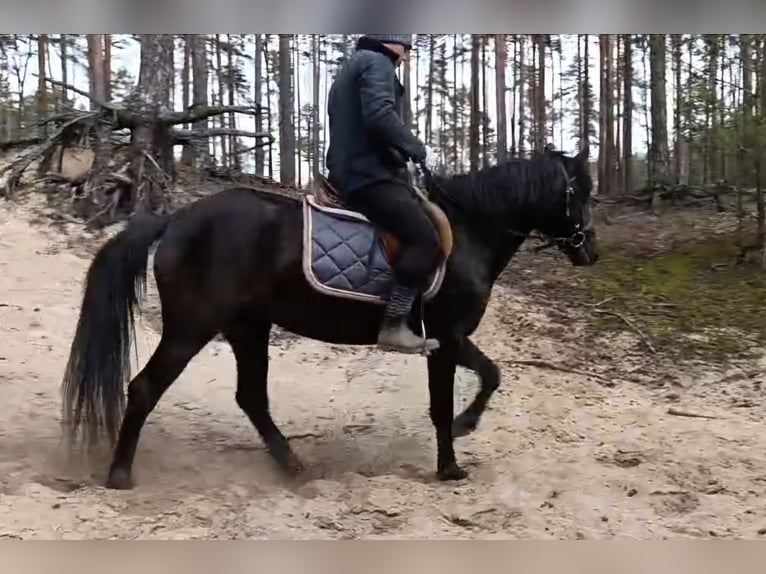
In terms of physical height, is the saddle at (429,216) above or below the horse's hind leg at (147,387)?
above

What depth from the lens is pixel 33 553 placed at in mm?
2385

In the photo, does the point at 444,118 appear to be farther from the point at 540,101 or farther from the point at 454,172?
Answer: the point at 540,101

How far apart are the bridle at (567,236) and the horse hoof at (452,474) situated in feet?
2.70

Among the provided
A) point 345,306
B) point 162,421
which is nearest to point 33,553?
point 162,421

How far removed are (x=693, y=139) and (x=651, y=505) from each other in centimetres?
133

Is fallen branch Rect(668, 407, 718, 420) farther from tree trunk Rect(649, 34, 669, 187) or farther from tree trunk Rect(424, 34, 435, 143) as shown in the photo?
tree trunk Rect(424, 34, 435, 143)

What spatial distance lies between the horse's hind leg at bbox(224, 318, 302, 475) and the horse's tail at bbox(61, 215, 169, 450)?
1.18ft

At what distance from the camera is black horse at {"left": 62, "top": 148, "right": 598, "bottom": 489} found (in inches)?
101

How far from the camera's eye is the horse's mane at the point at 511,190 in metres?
2.68

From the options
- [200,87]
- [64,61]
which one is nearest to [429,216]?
[200,87]

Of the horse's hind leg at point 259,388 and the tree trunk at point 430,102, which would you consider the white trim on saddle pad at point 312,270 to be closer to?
the horse's hind leg at point 259,388

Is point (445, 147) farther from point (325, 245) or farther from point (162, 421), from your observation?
point (162, 421)

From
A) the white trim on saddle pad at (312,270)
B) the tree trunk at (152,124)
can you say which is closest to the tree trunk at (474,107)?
the white trim on saddle pad at (312,270)

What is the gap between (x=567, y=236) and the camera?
9.02ft
